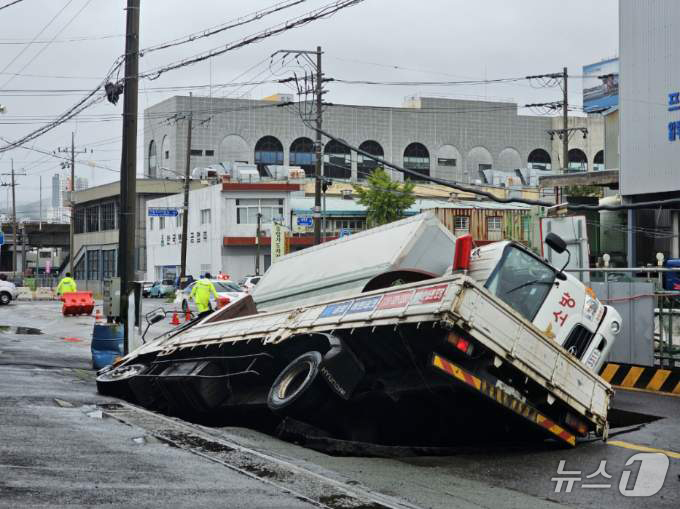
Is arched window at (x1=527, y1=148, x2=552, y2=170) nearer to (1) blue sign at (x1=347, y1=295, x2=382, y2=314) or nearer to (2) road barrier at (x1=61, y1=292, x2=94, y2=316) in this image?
(2) road barrier at (x1=61, y1=292, x2=94, y2=316)

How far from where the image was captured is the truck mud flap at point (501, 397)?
28.5 feet

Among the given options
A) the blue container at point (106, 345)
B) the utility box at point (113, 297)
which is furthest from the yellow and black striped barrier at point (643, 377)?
the utility box at point (113, 297)

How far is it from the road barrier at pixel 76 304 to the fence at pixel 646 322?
26018mm

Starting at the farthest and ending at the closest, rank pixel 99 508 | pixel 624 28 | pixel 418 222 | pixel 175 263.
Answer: pixel 175 263 < pixel 624 28 < pixel 418 222 < pixel 99 508

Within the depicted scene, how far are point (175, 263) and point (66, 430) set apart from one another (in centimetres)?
6537

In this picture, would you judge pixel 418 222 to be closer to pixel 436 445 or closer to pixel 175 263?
pixel 436 445

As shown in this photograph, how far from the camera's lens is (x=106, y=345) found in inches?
716

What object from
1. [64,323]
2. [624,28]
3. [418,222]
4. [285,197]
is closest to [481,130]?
[285,197]

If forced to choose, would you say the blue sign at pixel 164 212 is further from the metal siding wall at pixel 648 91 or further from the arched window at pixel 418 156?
the arched window at pixel 418 156

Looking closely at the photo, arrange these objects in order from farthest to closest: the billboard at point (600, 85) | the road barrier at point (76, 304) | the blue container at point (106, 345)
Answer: the billboard at point (600, 85)
the road barrier at point (76, 304)
the blue container at point (106, 345)

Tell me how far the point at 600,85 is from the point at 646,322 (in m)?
70.2

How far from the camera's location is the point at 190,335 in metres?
12.8

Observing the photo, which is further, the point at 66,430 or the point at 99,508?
the point at 66,430

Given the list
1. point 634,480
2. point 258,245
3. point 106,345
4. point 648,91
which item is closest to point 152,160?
Result: point 258,245
